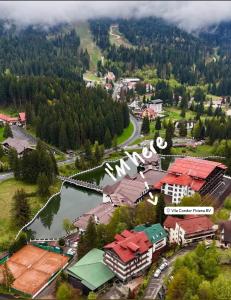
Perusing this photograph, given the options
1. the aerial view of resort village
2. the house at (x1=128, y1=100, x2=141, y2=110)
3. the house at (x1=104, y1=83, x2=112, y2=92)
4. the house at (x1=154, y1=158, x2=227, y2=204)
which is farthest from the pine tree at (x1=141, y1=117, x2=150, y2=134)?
the house at (x1=104, y1=83, x2=112, y2=92)

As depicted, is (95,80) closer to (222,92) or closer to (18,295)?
(222,92)

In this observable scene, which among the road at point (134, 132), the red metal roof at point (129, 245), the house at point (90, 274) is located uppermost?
the red metal roof at point (129, 245)

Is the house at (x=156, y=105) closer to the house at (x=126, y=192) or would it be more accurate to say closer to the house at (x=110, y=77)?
the house at (x=110, y=77)

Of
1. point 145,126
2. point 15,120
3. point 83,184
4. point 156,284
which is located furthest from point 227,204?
point 15,120

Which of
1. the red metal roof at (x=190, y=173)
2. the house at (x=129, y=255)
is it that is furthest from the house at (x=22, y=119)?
the house at (x=129, y=255)

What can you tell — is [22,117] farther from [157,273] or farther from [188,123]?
[157,273]
